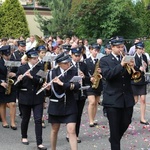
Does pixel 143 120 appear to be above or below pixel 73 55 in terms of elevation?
below

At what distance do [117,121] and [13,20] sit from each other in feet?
78.8

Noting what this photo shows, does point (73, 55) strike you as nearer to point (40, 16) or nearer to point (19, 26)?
point (19, 26)

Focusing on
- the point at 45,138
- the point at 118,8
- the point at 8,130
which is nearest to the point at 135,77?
the point at 45,138

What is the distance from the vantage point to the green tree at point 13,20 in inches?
1168

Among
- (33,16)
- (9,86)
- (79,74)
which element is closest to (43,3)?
(33,16)

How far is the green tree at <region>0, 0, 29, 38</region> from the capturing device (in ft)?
97.3

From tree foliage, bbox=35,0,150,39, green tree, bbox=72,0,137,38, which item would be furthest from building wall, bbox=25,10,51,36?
green tree, bbox=72,0,137,38

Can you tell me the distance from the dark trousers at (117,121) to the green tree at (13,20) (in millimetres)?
23478

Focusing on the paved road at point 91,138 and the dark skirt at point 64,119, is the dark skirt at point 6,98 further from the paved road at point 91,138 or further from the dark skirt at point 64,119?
the dark skirt at point 64,119

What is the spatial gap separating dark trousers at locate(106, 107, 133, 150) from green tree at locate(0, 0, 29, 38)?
2348 cm

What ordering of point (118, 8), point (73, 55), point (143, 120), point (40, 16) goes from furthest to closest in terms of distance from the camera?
point (40, 16) < point (118, 8) < point (143, 120) < point (73, 55)

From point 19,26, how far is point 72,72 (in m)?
23.3

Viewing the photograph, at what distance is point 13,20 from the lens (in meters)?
29.7

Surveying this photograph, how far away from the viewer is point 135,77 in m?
6.62
